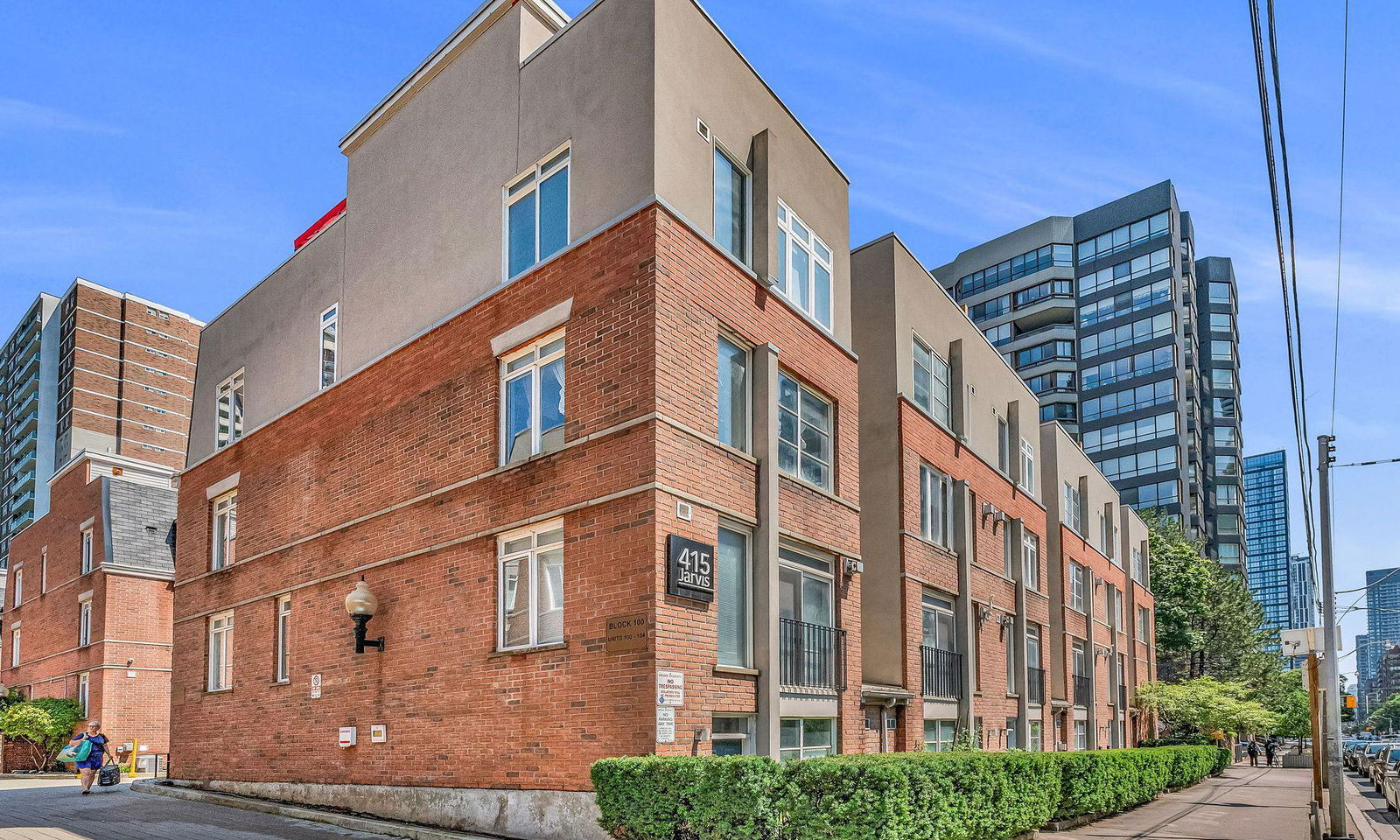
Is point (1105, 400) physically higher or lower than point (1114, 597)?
higher

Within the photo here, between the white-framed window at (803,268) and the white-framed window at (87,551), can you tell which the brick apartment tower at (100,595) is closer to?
the white-framed window at (87,551)

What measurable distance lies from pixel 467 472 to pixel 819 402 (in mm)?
5695

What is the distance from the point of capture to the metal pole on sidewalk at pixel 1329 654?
18.9 metres

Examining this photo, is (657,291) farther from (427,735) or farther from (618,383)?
(427,735)

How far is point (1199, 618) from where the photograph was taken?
65.0 meters

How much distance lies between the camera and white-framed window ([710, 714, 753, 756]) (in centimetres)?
1470

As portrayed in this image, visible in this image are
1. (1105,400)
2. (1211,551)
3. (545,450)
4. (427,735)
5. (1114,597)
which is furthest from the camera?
(1211,551)

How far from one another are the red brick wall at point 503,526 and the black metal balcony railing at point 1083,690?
19.7 m

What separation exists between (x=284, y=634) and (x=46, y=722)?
2002cm

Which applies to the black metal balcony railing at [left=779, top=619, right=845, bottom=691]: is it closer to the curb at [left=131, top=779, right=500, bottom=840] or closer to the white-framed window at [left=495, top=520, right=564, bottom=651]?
the white-framed window at [left=495, top=520, right=564, bottom=651]

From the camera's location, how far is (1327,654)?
21.1 m

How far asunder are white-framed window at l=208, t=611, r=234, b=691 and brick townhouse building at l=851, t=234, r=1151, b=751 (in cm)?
1247

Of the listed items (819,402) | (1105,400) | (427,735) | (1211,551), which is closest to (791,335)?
(819,402)

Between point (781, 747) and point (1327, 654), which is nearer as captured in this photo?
point (781, 747)
